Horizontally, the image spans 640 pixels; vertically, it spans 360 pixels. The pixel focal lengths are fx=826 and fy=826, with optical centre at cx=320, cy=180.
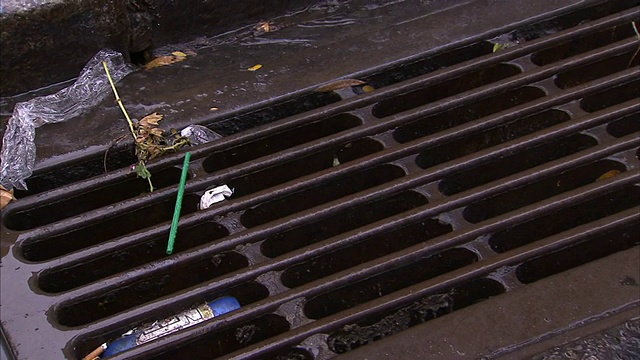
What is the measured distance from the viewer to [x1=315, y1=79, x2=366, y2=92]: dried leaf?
2.36 metres

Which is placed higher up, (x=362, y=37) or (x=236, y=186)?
(x=362, y=37)

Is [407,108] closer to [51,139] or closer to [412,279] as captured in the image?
[412,279]

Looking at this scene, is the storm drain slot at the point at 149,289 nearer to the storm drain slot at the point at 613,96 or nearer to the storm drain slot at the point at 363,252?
the storm drain slot at the point at 363,252

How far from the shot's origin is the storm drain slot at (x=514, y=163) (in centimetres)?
215

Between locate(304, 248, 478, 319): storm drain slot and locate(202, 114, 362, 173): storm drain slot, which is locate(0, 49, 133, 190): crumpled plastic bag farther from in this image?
locate(304, 248, 478, 319): storm drain slot

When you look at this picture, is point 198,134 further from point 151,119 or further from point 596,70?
point 596,70

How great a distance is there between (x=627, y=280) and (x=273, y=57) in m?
1.20

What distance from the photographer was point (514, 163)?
2.21 m

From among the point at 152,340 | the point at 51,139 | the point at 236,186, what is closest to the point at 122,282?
the point at 152,340

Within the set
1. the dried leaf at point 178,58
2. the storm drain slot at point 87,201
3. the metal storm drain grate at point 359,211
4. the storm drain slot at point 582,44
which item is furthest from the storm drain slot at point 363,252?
the dried leaf at point 178,58

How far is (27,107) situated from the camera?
2.29 m

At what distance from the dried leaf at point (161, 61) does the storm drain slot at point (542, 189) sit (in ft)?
3.41

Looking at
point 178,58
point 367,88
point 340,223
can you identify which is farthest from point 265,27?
point 340,223

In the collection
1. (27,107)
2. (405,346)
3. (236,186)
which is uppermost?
(27,107)
